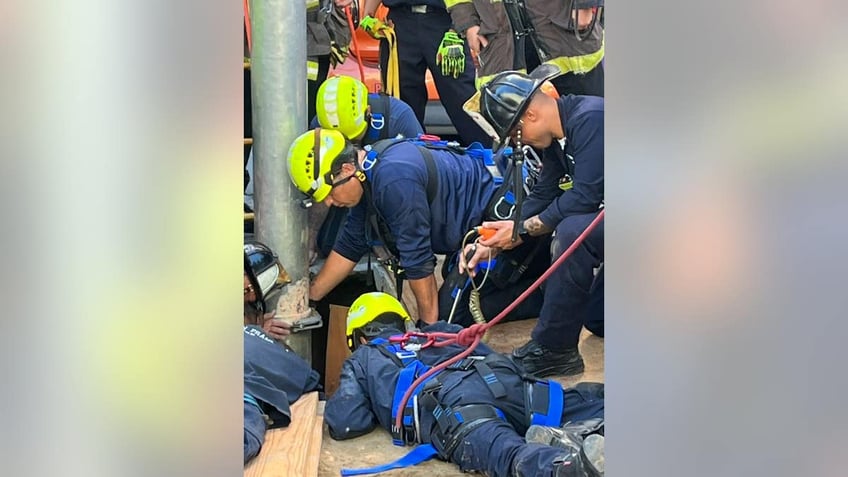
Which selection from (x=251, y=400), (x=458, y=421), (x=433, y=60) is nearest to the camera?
(x=458, y=421)

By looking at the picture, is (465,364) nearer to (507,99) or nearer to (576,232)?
(576,232)

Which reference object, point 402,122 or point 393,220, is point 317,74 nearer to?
point 402,122

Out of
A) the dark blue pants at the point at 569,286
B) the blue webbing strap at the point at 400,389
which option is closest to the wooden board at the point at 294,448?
the blue webbing strap at the point at 400,389

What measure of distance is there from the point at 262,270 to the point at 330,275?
0.74m

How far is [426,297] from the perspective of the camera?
4.57 metres

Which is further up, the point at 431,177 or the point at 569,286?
the point at 431,177

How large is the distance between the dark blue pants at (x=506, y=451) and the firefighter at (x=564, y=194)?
642mm

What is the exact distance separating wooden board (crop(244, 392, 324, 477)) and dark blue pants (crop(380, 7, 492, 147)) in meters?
2.73

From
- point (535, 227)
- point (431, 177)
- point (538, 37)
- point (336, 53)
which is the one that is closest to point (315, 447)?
point (535, 227)

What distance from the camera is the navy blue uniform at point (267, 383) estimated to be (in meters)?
3.06

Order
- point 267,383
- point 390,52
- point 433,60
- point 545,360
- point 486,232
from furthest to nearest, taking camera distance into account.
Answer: point 390,52
point 433,60
point 486,232
point 545,360
point 267,383

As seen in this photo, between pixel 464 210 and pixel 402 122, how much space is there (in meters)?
0.78
